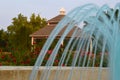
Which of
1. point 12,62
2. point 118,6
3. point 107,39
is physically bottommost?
point 12,62

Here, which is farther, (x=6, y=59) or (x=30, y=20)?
(x=30, y=20)

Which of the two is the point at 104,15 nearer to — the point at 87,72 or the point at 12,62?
the point at 87,72

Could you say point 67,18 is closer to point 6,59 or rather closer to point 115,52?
point 115,52

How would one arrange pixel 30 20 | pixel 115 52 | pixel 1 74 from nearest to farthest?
pixel 115 52
pixel 1 74
pixel 30 20

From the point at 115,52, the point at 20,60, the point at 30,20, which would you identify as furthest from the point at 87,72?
the point at 30,20

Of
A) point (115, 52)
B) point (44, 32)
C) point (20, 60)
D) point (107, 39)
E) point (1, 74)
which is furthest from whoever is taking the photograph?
point (44, 32)

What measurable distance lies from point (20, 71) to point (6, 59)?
4.68 meters

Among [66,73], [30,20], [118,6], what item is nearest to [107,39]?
[118,6]

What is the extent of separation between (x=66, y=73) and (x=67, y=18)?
3.89m

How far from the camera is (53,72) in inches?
308

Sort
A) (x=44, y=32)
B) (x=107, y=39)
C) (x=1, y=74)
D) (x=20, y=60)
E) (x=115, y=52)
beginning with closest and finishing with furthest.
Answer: (x=115, y=52)
(x=107, y=39)
(x=1, y=74)
(x=20, y=60)
(x=44, y=32)

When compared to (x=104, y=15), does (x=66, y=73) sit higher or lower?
lower

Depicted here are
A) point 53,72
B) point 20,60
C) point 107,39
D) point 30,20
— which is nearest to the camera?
point 107,39

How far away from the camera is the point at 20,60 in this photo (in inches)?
456
